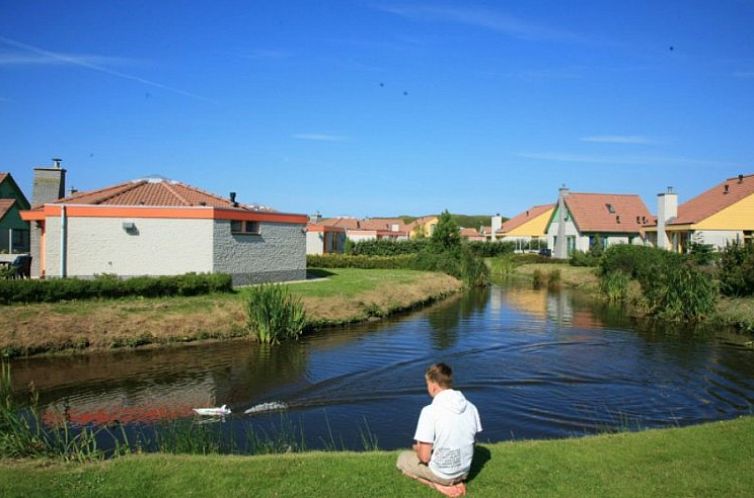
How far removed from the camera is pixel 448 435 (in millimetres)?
5891

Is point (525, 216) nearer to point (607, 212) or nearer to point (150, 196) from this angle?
point (607, 212)

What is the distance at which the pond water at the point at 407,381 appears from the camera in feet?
36.7

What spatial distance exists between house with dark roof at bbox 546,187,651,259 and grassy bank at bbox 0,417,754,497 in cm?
4581

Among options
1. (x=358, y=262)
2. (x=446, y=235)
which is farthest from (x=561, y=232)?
(x=358, y=262)

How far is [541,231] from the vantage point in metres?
66.9

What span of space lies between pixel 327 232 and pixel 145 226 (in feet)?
80.5

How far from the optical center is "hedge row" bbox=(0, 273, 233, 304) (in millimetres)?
17828

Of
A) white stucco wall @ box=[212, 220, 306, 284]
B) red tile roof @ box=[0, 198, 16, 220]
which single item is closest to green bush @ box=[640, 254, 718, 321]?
white stucco wall @ box=[212, 220, 306, 284]

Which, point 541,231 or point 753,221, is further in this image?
point 541,231

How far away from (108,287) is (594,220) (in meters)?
43.7

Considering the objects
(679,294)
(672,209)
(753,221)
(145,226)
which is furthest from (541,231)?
(145,226)

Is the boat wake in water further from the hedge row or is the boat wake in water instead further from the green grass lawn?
the green grass lawn

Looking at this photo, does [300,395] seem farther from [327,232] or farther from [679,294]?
[327,232]

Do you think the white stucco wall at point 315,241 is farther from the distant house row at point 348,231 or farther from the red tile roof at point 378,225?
the red tile roof at point 378,225
